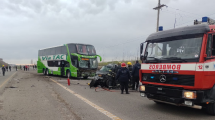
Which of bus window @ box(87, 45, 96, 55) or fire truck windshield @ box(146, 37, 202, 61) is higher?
bus window @ box(87, 45, 96, 55)

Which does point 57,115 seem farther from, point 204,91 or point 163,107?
point 204,91

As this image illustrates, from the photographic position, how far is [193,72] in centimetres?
508

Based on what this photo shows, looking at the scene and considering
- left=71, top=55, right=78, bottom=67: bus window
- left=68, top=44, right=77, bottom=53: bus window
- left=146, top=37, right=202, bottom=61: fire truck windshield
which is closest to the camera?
left=146, top=37, right=202, bottom=61: fire truck windshield

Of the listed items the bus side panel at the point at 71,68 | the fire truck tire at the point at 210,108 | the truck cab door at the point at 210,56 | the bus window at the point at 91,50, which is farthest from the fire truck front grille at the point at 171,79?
the bus window at the point at 91,50

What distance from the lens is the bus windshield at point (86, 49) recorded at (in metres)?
20.9

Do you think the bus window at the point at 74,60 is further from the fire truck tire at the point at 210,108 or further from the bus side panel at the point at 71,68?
the fire truck tire at the point at 210,108

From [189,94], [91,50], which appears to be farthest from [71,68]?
[189,94]

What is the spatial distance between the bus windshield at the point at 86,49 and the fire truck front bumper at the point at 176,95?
598 inches

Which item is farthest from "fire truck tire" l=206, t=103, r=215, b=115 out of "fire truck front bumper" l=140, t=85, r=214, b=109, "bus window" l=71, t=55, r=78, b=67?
"bus window" l=71, t=55, r=78, b=67

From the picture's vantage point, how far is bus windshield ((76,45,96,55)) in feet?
68.5

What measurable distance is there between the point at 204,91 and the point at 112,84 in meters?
7.42

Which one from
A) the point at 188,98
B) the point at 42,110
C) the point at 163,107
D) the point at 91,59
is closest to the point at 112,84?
the point at 163,107

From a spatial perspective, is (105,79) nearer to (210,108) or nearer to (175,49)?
(175,49)

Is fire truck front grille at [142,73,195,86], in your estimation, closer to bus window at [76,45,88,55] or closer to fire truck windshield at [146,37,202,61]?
fire truck windshield at [146,37,202,61]
